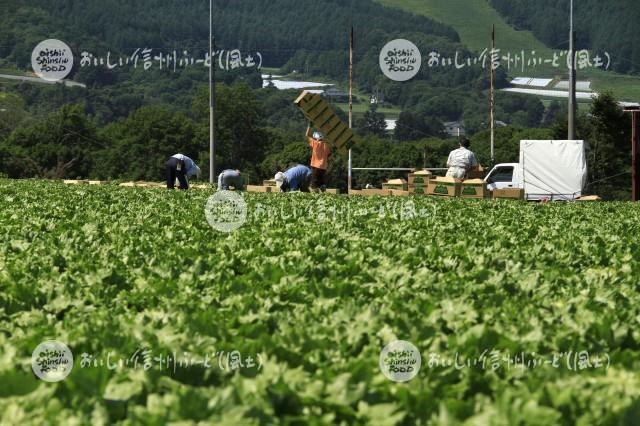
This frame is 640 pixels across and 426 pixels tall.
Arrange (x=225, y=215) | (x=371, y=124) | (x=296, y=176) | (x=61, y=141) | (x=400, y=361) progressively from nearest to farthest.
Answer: (x=400, y=361) < (x=225, y=215) < (x=296, y=176) < (x=61, y=141) < (x=371, y=124)

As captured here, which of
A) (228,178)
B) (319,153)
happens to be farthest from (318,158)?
(228,178)

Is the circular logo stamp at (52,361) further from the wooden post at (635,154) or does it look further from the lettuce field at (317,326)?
the wooden post at (635,154)

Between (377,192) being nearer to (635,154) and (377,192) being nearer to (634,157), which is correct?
(634,157)

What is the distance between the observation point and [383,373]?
4.45 m

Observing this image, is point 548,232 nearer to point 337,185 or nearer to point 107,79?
point 337,185

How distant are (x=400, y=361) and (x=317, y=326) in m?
0.78

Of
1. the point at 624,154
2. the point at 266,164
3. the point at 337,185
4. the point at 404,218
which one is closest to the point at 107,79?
the point at 266,164

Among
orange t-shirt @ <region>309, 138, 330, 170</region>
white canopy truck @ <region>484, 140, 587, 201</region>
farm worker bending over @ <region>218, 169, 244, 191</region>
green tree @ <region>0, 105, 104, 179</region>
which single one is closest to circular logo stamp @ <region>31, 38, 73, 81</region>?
farm worker bending over @ <region>218, 169, 244, 191</region>

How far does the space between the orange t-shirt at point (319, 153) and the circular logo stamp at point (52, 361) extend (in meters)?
21.3

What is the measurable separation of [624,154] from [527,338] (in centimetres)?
6557

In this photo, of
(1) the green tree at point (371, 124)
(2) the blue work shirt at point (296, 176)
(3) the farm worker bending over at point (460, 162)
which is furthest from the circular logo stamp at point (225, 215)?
(1) the green tree at point (371, 124)

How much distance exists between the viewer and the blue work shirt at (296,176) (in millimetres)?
25953

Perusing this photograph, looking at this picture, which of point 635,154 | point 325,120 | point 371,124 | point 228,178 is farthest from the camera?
point 371,124

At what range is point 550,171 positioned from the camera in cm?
3488
